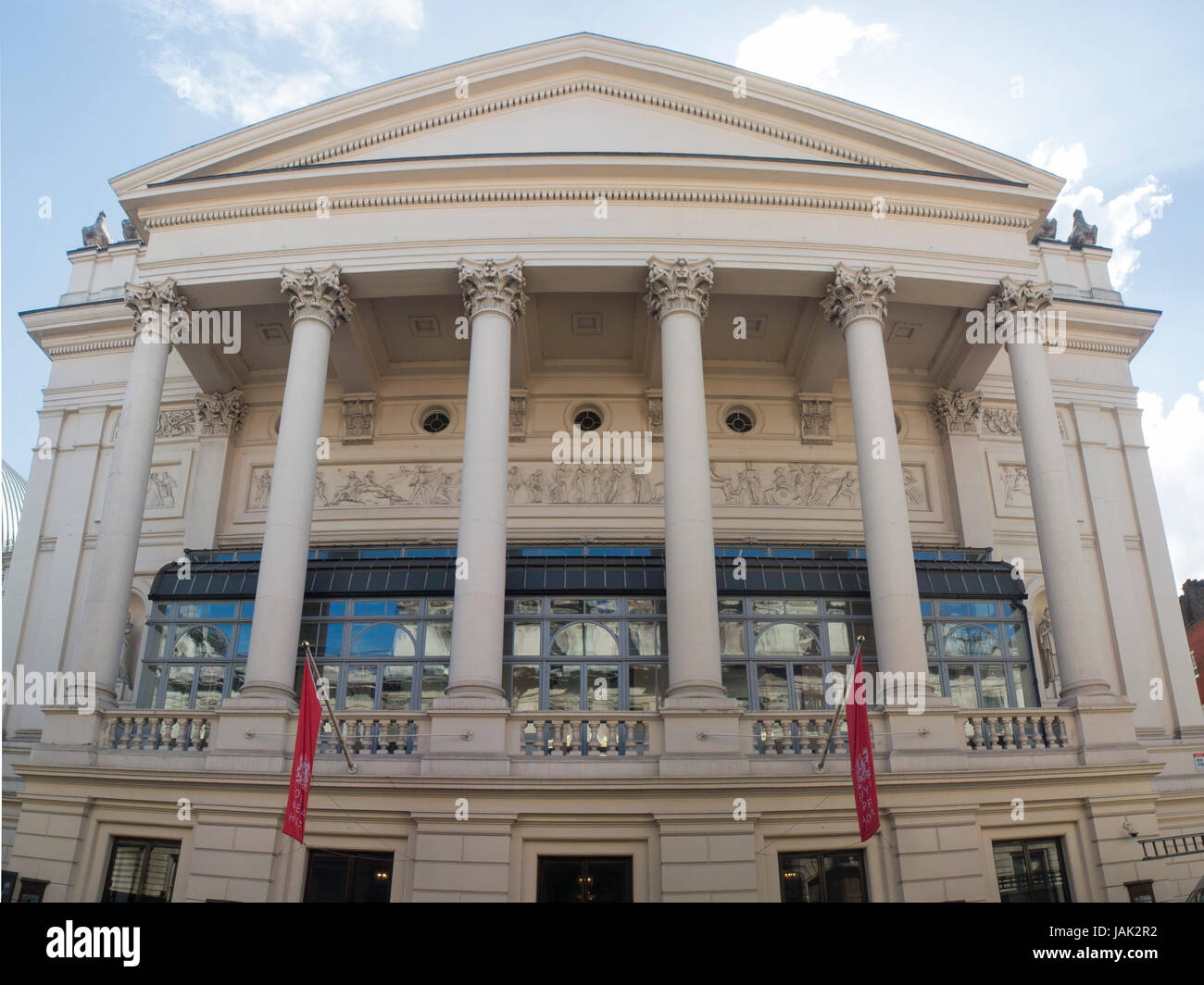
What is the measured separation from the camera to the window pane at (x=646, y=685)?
21109mm

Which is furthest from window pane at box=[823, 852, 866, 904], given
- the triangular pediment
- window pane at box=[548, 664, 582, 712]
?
the triangular pediment

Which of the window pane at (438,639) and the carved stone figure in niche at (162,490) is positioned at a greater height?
the carved stone figure in niche at (162,490)

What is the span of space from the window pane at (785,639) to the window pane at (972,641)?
10.2ft

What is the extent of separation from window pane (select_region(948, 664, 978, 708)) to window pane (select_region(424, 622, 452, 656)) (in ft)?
37.1

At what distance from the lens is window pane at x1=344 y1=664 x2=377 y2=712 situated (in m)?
21.1

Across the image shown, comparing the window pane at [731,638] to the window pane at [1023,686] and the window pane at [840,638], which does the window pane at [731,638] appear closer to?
the window pane at [840,638]

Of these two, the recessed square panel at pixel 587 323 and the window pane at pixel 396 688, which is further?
the recessed square panel at pixel 587 323

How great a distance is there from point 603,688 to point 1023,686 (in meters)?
9.49

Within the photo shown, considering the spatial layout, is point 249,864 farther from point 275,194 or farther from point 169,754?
point 275,194

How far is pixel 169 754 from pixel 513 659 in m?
7.08

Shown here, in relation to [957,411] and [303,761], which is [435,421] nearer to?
[303,761]

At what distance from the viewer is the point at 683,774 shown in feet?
54.4

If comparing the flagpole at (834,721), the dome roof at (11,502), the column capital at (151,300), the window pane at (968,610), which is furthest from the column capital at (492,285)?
the dome roof at (11,502)
